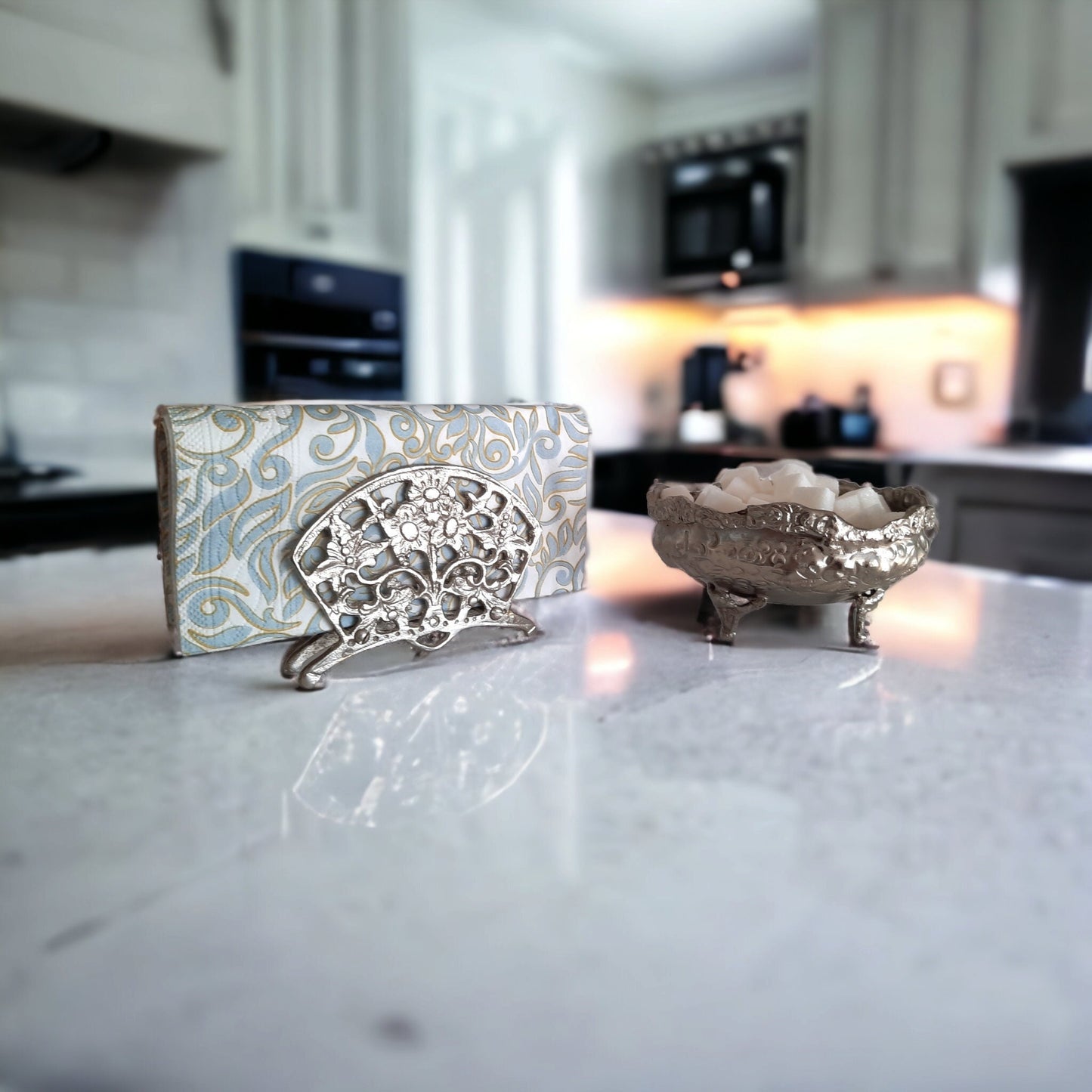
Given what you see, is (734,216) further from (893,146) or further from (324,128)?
(324,128)

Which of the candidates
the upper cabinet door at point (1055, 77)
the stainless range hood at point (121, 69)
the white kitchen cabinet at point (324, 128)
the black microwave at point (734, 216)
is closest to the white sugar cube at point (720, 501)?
the stainless range hood at point (121, 69)

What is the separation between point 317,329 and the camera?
2555 mm

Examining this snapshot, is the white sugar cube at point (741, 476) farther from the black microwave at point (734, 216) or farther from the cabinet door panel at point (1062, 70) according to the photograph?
the black microwave at point (734, 216)

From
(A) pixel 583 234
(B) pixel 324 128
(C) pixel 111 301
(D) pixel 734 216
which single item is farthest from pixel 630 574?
(A) pixel 583 234

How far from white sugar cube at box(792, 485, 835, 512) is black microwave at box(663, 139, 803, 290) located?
2.82m

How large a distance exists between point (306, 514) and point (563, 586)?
247mm

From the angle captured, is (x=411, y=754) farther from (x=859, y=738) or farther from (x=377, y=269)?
(x=377, y=269)

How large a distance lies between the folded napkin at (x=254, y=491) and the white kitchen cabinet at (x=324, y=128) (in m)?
1.98

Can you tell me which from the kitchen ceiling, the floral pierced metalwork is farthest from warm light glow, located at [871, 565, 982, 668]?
the kitchen ceiling

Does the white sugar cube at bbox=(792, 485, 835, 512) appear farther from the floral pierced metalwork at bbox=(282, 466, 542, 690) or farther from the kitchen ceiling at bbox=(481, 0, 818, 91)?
the kitchen ceiling at bbox=(481, 0, 818, 91)

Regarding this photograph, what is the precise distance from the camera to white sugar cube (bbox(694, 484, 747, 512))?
0.72 metres

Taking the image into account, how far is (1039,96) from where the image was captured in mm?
2617

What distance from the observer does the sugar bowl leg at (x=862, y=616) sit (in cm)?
72

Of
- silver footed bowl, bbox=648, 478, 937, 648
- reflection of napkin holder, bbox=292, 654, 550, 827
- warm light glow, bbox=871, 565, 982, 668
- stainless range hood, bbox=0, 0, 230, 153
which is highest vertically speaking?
stainless range hood, bbox=0, 0, 230, 153
